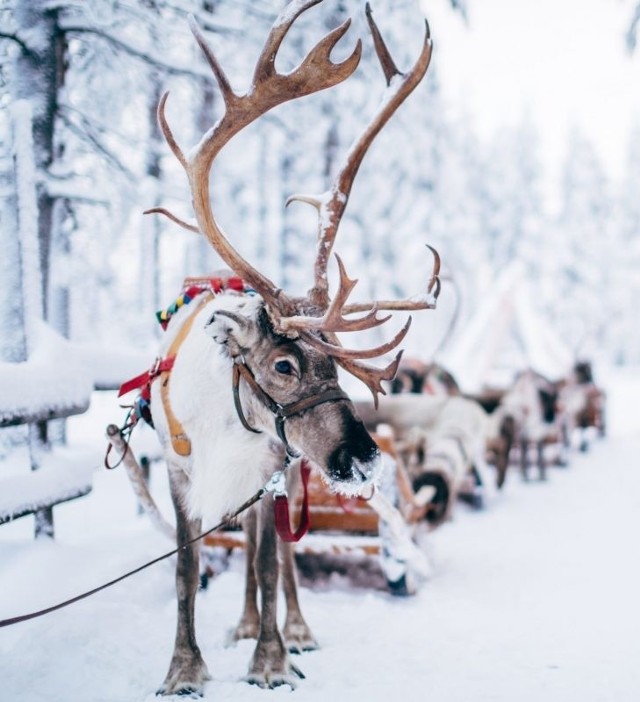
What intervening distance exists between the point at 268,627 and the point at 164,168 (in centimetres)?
588

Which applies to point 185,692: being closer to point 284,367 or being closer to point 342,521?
point 284,367

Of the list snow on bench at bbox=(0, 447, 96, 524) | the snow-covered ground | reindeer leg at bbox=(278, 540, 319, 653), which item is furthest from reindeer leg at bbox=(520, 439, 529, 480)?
snow on bench at bbox=(0, 447, 96, 524)

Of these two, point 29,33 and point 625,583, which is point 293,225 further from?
point 625,583

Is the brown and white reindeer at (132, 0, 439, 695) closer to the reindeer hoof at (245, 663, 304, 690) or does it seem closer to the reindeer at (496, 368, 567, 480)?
the reindeer hoof at (245, 663, 304, 690)

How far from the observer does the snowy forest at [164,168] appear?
4.53 meters

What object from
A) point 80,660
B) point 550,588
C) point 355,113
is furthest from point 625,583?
point 355,113

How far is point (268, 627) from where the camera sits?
290 cm

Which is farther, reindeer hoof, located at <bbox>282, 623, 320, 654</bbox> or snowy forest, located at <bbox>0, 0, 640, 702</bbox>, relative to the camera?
reindeer hoof, located at <bbox>282, 623, 320, 654</bbox>

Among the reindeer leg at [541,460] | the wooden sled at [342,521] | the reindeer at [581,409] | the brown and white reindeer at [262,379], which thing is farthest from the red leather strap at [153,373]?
the reindeer at [581,409]

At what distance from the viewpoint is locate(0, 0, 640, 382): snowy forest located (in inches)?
178

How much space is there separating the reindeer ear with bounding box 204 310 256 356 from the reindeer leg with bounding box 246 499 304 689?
80cm

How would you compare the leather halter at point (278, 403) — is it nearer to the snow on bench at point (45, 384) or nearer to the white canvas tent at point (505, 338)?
the snow on bench at point (45, 384)

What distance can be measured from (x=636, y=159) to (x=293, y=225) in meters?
31.3

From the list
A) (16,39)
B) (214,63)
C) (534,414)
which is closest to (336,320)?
(214,63)
